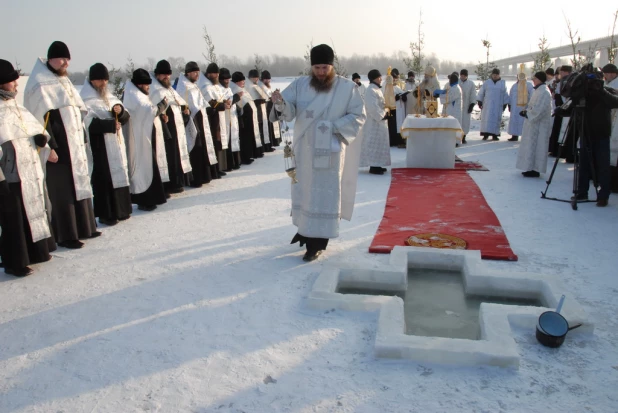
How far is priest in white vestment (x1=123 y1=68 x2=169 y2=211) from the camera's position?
20.9ft

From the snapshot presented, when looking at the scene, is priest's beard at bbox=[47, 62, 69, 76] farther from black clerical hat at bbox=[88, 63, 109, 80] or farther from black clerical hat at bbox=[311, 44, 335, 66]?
black clerical hat at bbox=[311, 44, 335, 66]

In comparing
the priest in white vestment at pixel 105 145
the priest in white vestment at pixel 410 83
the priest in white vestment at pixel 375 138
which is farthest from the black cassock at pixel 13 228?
the priest in white vestment at pixel 410 83

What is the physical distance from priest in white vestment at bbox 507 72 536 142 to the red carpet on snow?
12.9 feet

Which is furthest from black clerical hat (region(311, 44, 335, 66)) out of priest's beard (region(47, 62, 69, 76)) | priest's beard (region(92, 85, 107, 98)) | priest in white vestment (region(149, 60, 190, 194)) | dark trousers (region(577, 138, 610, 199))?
dark trousers (region(577, 138, 610, 199))

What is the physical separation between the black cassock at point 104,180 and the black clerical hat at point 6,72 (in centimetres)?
136

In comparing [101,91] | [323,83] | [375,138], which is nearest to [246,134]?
[375,138]

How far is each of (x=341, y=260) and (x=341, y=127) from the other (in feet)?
4.00

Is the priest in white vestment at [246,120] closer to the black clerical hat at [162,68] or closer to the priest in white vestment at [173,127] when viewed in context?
the priest in white vestment at [173,127]

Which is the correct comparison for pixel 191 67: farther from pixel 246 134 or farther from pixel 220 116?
pixel 246 134

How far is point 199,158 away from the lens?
25.7ft

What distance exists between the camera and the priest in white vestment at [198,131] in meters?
7.62

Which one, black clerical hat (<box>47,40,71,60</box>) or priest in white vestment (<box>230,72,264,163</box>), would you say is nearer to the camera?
black clerical hat (<box>47,40,71,60</box>)

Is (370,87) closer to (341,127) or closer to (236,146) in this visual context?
(236,146)

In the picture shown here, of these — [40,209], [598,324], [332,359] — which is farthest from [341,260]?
[40,209]
